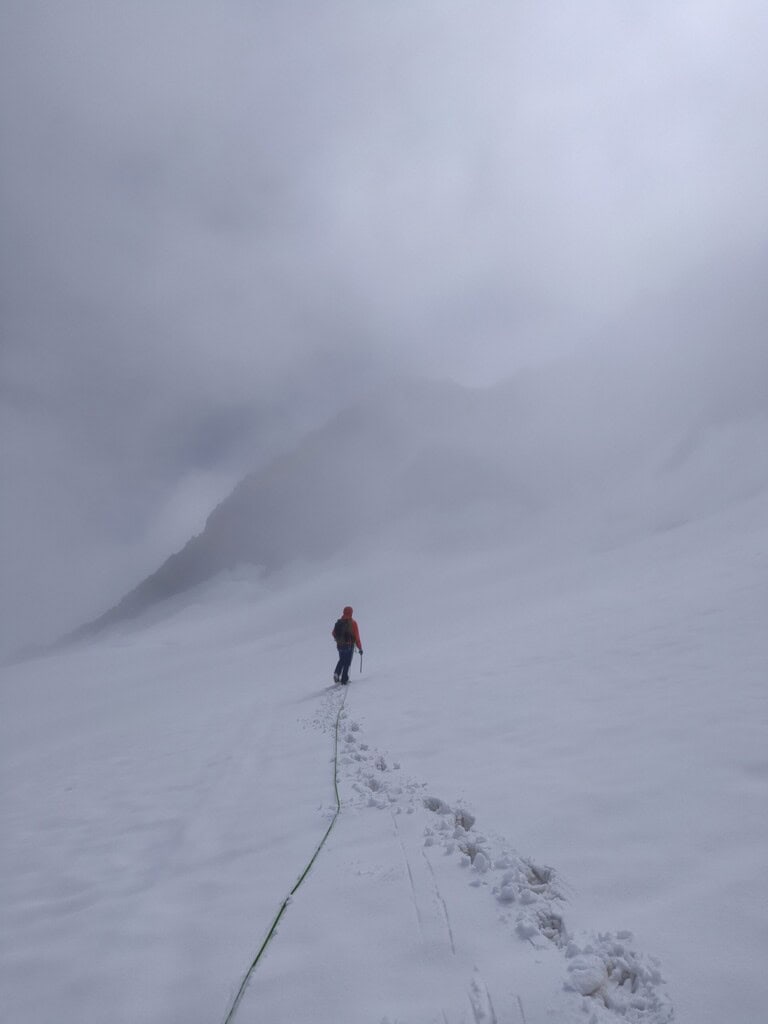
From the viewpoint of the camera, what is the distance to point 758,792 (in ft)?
17.1

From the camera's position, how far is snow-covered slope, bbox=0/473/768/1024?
3428mm

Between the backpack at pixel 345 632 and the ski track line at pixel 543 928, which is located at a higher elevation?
the backpack at pixel 345 632

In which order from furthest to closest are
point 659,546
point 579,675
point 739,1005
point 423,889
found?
1. point 659,546
2. point 579,675
3. point 423,889
4. point 739,1005

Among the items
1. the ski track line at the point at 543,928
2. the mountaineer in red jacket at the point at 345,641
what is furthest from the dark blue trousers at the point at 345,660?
the ski track line at the point at 543,928

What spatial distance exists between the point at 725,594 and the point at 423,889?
49.5ft

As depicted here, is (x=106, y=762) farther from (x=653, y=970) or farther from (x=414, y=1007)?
(x=653, y=970)

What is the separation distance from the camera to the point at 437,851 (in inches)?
204

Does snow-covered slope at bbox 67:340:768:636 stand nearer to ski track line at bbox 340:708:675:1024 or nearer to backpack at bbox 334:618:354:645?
backpack at bbox 334:618:354:645

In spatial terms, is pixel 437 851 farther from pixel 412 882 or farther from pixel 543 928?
pixel 543 928

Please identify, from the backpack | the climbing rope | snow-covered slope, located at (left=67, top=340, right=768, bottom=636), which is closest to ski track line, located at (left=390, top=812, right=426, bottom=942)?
the climbing rope

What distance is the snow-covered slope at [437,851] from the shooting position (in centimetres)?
343

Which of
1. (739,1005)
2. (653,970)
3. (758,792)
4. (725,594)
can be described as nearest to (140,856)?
(653,970)

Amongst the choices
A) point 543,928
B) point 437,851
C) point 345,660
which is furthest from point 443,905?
point 345,660

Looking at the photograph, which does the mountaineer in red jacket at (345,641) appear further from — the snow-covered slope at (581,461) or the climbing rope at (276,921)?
the snow-covered slope at (581,461)
